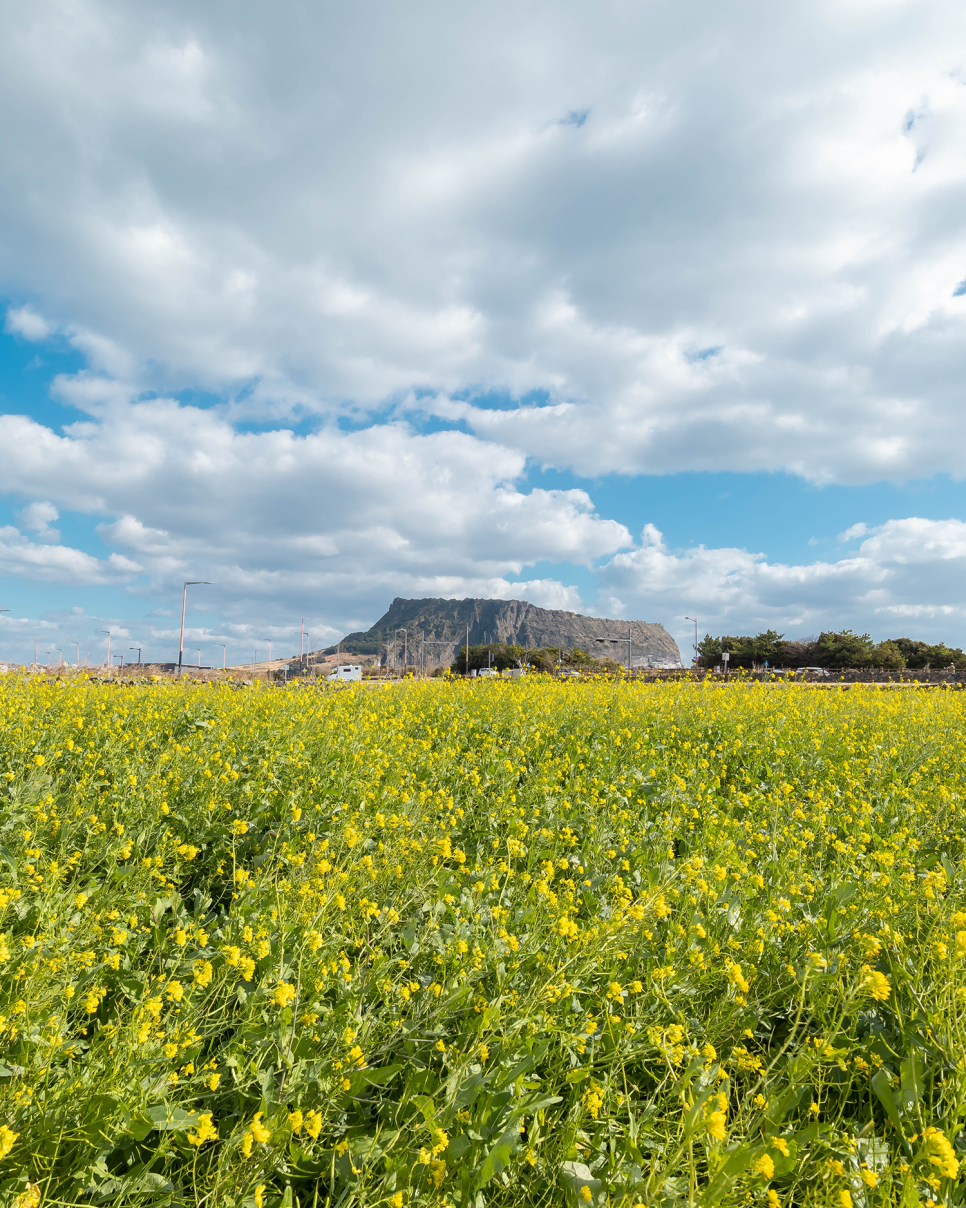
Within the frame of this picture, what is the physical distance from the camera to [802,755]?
25.0 feet

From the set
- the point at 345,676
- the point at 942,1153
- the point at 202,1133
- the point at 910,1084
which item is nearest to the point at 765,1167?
the point at 942,1153

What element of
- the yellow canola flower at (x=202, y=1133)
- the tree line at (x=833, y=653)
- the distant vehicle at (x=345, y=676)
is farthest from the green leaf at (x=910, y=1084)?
the tree line at (x=833, y=653)

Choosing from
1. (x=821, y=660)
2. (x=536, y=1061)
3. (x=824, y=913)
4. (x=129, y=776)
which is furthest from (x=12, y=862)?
(x=821, y=660)

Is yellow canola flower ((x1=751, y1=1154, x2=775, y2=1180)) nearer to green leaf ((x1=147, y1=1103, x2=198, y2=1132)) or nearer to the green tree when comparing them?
green leaf ((x1=147, y1=1103, x2=198, y2=1132))

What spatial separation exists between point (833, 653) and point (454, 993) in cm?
6049

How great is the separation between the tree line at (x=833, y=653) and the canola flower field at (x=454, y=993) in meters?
52.9

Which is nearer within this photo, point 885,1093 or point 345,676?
point 885,1093

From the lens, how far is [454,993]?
8.53ft

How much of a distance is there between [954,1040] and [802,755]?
5.52 m

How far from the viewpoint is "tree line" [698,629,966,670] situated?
51.0 metres

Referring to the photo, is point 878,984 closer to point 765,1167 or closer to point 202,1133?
point 765,1167

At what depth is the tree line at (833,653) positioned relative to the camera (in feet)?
167

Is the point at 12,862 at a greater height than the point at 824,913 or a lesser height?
greater

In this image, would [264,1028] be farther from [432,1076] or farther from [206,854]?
[206,854]
